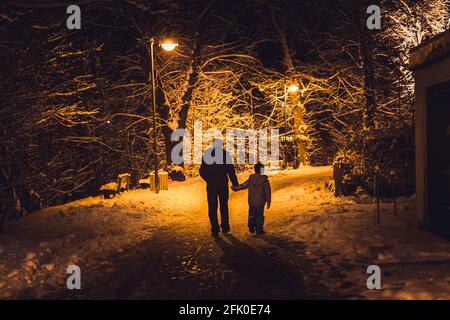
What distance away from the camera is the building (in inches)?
387

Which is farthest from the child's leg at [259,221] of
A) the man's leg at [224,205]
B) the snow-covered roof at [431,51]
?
the snow-covered roof at [431,51]

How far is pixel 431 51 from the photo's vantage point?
9609mm

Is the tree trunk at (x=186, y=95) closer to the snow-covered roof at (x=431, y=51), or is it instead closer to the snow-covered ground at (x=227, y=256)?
the snow-covered ground at (x=227, y=256)

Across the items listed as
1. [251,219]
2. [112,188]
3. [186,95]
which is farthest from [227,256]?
[186,95]

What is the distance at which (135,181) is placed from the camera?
30.9 meters

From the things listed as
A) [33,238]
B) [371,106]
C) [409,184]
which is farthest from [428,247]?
[371,106]

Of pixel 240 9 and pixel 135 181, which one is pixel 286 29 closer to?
pixel 240 9

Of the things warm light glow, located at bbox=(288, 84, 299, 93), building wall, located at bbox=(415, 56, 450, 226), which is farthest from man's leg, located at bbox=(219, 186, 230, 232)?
warm light glow, located at bbox=(288, 84, 299, 93)

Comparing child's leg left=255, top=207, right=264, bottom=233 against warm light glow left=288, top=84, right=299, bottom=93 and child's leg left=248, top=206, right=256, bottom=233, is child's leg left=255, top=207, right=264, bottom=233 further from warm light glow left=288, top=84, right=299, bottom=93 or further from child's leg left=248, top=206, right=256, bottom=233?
warm light glow left=288, top=84, right=299, bottom=93

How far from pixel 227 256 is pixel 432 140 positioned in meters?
4.76

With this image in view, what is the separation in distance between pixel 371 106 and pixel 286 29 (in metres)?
14.9

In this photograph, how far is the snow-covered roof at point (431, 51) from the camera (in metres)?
9.04
